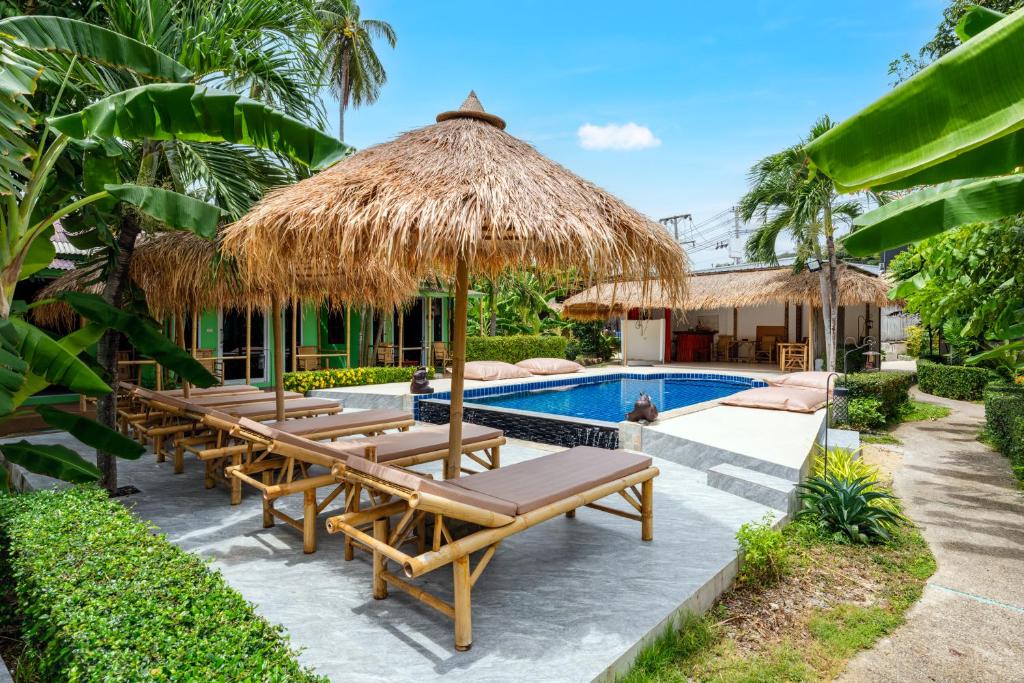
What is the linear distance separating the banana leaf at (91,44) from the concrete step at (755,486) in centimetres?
587

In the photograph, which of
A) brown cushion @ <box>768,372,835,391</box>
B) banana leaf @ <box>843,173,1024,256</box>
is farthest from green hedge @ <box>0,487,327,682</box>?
brown cushion @ <box>768,372,835,391</box>

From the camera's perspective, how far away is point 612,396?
13406 millimetres

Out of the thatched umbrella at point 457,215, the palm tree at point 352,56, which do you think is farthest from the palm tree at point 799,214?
the palm tree at point 352,56

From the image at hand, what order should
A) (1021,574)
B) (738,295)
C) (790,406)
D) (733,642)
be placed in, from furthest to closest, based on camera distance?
(738,295) → (790,406) → (1021,574) → (733,642)

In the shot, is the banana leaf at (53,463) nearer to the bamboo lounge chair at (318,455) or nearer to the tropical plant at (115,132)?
the tropical plant at (115,132)

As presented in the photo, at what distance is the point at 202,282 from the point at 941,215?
21.2ft

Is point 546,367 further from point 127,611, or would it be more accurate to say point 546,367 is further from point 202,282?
point 127,611

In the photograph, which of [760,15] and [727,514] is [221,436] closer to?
[727,514]

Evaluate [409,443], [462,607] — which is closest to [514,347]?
[409,443]

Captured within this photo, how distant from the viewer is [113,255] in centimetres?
475

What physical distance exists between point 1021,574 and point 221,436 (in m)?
6.83

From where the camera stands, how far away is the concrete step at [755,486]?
16.5 ft

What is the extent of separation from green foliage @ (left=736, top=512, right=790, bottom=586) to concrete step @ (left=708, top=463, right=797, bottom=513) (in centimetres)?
118

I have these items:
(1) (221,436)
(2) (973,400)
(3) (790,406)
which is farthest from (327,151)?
(2) (973,400)
